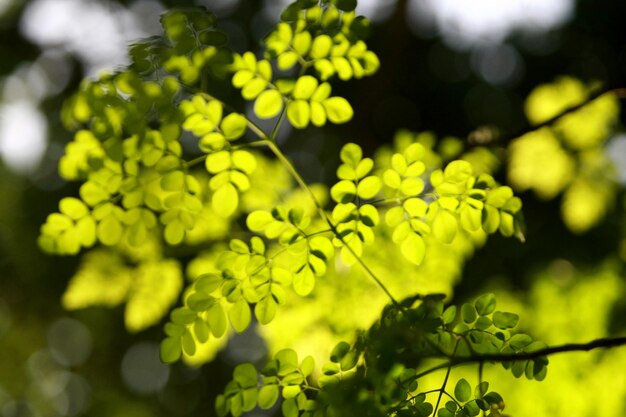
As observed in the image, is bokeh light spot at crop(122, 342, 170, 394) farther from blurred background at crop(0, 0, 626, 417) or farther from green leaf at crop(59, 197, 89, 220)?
green leaf at crop(59, 197, 89, 220)

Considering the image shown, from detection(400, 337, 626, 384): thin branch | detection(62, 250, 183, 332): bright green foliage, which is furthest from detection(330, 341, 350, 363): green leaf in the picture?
detection(62, 250, 183, 332): bright green foliage

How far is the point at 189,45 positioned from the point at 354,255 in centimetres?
55

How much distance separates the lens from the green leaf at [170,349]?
3.68ft

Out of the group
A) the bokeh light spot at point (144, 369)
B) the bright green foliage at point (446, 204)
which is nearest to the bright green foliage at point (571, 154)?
the bright green foliage at point (446, 204)

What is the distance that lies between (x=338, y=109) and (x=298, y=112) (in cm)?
8

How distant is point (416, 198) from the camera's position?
120 centimetres

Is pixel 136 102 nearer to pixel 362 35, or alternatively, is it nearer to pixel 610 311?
pixel 362 35

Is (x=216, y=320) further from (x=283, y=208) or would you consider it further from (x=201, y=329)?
(x=283, y=208)

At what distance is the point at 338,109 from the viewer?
4.06 feet

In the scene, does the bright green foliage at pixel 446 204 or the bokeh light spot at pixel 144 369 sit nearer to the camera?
the bright green foliage at pixel 446 204

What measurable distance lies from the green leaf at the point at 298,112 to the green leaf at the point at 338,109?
4cm

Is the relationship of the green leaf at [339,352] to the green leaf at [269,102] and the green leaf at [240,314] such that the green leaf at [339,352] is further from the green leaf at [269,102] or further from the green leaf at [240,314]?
the green leaf at [269,102]

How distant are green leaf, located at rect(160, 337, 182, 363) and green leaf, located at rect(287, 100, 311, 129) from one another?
1.61 feet

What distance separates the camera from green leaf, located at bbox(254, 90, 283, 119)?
1.25m
